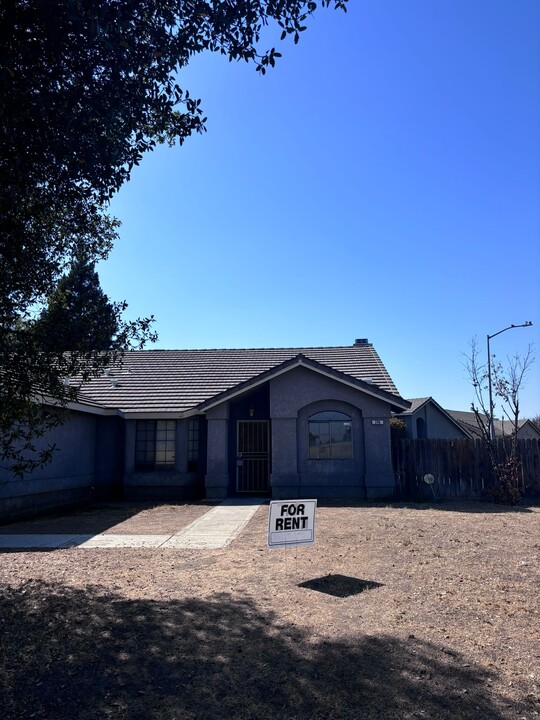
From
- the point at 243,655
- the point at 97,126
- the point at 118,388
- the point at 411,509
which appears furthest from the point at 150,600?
the point at 118,388

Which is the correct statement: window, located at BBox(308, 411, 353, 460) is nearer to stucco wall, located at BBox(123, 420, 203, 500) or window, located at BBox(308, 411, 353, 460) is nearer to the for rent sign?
stucco wall, located at BBox(123, 420, 203, 500)

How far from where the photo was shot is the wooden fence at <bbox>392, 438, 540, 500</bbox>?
1603 cm

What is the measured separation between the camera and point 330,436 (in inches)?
634

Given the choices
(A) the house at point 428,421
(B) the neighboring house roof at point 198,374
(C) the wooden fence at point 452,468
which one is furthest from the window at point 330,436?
(A) the house at point 428,421

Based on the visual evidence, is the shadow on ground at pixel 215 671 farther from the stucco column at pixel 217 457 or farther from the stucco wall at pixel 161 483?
the stucco wall at pixel 161 483

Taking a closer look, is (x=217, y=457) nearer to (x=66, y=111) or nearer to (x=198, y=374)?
(x=198, y=374)

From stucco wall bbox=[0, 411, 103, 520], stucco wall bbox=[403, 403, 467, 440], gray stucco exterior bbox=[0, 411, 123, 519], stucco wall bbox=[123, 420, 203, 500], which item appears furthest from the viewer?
stucco wall bbox=[403, 403, 467, 440]

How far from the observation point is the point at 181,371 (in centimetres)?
2066

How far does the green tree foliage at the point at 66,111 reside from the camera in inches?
215

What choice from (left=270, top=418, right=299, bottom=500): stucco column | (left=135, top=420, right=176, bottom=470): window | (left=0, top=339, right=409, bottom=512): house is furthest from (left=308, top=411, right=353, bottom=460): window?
(left=135, top=420, right=176, bottom=470): window

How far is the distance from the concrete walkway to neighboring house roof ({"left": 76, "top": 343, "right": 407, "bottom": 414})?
565 centimetres

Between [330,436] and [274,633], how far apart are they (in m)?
11.1

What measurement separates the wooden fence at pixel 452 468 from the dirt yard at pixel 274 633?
23.7ft

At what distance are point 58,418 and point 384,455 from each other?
11.0 metres
